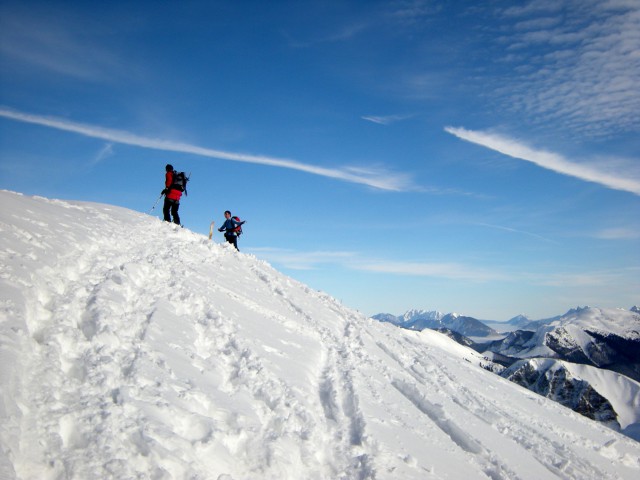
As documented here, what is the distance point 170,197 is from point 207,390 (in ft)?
51.2

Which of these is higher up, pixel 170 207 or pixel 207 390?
pixel 170 207

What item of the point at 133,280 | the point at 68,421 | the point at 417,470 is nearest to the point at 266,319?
the point at 133,280

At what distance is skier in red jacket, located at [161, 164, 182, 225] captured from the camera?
20.0m

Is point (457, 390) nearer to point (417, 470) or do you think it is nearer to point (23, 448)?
point (417, 470)

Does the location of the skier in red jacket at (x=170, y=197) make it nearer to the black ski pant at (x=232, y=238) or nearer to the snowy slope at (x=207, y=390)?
the black ski pant at (x=232, y=238)

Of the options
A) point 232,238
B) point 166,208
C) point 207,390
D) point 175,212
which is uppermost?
point 166,208

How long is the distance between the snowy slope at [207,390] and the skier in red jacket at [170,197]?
15.1ft

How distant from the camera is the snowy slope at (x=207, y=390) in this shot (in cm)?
516

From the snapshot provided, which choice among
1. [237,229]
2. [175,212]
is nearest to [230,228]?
[237,229]

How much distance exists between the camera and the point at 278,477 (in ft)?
19.0

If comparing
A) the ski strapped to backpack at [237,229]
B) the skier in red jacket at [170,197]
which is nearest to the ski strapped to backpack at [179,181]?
the skier in red jacket at [170,197]

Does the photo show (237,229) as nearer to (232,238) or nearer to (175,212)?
(232,238)

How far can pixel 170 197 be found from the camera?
2048 centimetres

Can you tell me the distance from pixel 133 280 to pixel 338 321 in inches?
351
